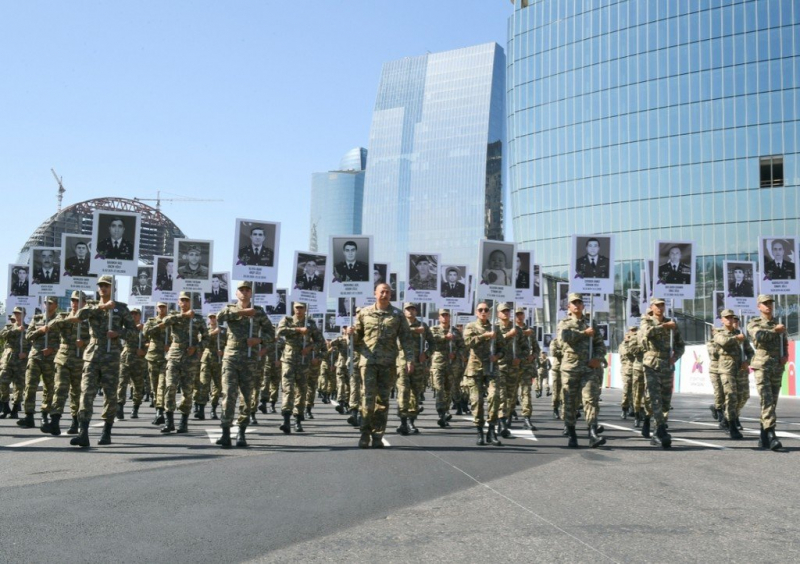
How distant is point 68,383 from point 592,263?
358 inches

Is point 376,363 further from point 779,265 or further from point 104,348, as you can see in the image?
point 779,265

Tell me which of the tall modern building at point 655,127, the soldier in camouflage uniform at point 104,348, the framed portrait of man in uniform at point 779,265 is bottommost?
the soldier in camouflage uniform at point 104,348

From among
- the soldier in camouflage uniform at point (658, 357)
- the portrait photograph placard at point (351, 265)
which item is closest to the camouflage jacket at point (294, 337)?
the portrait photograph placard at point (351, 265)

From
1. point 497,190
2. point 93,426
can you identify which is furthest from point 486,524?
point 497,190

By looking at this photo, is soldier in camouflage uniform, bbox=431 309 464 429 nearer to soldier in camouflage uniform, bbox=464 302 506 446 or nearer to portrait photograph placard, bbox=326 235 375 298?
portrait photograph placard, bbox=326 235 375 298

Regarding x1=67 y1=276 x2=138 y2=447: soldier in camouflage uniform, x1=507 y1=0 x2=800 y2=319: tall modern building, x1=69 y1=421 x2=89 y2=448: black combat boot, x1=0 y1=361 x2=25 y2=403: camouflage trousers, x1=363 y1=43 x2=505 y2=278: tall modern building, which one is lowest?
x1=69 y1=421 x2=89 y2=448: black combat boot

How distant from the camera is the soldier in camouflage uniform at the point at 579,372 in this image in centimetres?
1146

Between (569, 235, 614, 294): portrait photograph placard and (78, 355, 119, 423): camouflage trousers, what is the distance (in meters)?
8.02

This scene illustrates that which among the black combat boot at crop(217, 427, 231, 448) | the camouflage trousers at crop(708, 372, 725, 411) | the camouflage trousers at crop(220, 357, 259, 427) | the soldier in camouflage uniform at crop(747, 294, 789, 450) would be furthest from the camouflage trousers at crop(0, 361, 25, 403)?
the camouflage trousers at crop(708, 372, 725, 411)

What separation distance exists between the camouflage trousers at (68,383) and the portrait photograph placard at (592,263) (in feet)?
27.6

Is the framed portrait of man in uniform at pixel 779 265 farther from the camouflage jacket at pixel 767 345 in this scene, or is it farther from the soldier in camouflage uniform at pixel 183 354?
the soldier in camouflage uniform at pixel 183 354

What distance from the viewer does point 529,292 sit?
20.9 metres

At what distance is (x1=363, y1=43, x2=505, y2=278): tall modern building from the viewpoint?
190125 millimetres

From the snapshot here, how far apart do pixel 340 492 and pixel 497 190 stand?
19111cm
